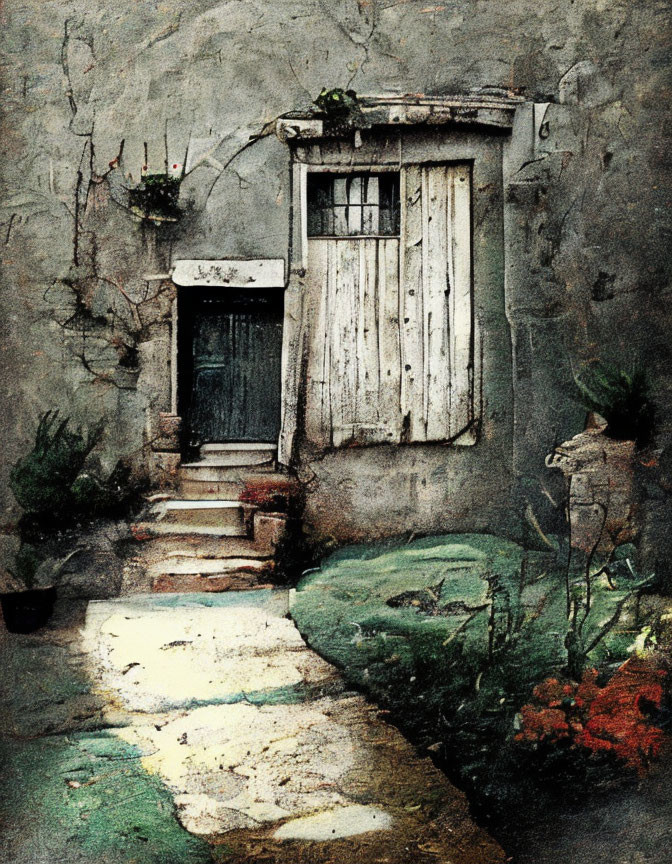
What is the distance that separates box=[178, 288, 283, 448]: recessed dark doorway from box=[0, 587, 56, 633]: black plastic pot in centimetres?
95

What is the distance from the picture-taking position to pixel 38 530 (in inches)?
119

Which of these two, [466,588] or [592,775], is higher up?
[466,588]

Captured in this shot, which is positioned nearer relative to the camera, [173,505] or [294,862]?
[294,862]

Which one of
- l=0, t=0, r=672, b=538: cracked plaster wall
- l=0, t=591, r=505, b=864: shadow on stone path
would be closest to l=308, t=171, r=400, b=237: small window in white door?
l=0, t=0, r=672, b=538: cracked plaster wall

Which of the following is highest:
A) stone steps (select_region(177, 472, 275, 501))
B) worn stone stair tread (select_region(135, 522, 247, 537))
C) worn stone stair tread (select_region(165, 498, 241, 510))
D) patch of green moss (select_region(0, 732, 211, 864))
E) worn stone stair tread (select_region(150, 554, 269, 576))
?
stone steps (select_region(177, 472, 275, 501))

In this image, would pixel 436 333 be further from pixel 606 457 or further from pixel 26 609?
pixel 26 609

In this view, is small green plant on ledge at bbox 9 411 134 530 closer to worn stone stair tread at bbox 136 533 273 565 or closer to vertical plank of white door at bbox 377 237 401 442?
worn stone stair tread at bbox 136 533 273 565

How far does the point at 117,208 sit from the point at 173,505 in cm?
136

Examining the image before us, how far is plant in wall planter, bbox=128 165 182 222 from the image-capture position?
9.84 ft

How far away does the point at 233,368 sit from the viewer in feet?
10.3

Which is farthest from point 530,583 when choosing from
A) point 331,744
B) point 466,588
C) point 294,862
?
point 294,862

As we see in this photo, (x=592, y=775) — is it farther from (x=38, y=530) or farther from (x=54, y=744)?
(x=38, y=530)

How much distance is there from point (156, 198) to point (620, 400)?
230 cm

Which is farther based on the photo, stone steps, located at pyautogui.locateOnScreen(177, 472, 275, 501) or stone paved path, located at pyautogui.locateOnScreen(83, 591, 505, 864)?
stone steps, located at pyautogui.locateOnScreen(177, 472, 275, 501)
